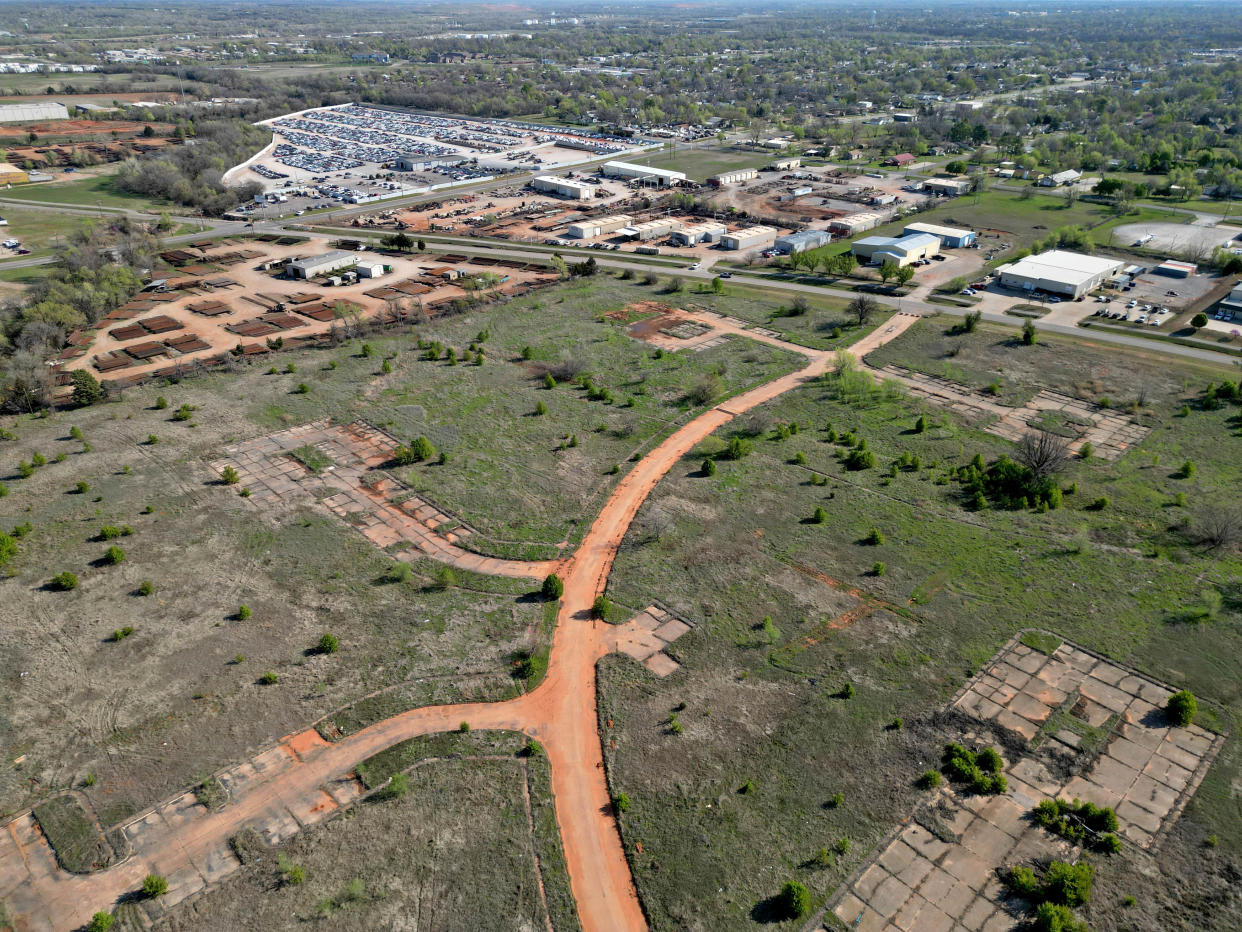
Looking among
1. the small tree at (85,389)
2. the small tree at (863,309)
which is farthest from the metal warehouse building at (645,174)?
the small tree at (85,389)

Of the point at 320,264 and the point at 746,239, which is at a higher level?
the point at 746,239

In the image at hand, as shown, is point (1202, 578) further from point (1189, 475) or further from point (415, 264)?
point (415, 264)

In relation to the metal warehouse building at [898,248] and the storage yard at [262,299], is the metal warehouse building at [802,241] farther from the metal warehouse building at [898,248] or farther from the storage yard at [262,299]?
the storage yard at [262,299]

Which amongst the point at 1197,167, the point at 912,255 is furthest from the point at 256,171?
the point at 1197,167

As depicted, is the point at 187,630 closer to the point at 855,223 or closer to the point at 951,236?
the point at 951,236

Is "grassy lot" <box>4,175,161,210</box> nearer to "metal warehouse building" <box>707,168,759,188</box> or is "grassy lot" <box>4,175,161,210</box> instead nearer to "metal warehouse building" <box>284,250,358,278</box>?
"metal warehouse building" <box>284,250,358,278</box>

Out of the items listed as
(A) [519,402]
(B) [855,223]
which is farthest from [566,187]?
(A) [519,402]
